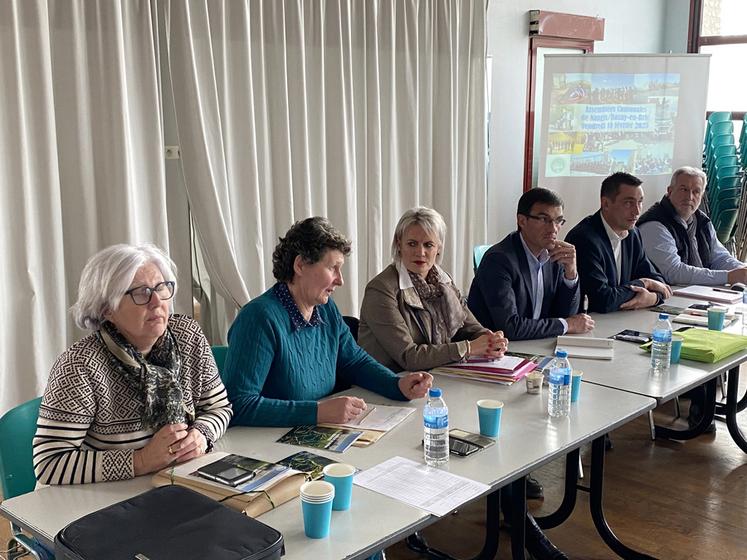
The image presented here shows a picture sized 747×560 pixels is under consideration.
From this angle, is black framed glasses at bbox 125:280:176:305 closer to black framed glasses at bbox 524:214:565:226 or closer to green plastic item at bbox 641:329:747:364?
black framed glasses at bbox 524:214:565:226

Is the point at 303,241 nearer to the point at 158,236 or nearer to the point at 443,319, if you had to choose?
the point at 443,319

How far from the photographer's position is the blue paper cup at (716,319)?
3342 mm

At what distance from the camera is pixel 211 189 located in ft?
12.6

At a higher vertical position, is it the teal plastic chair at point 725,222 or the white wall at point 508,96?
the white wall at point 508,96

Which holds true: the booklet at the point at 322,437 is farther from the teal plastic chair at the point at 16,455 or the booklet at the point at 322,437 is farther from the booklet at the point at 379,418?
the teal plastic chair at the point at 16,455

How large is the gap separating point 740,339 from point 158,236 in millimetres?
2643

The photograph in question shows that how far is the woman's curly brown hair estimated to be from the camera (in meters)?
2.40

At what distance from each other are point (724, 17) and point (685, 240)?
3.31 meters

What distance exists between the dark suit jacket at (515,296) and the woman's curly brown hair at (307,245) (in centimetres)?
106

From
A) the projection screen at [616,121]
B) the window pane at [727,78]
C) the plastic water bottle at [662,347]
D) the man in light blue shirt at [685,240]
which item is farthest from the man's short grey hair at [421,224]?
the window pane at [727,78]

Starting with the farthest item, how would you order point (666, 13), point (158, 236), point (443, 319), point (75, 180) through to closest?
point (666, 13), point (158, 236), point (75, 180), point (443, 319)

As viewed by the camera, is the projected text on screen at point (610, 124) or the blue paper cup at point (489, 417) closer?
the blue paper cup at point (489, 417)

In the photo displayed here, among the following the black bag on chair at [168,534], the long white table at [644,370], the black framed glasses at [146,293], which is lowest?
the long white table at [644,370]

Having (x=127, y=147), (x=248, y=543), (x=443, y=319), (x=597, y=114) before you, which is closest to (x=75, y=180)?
(x=127, y=147)
